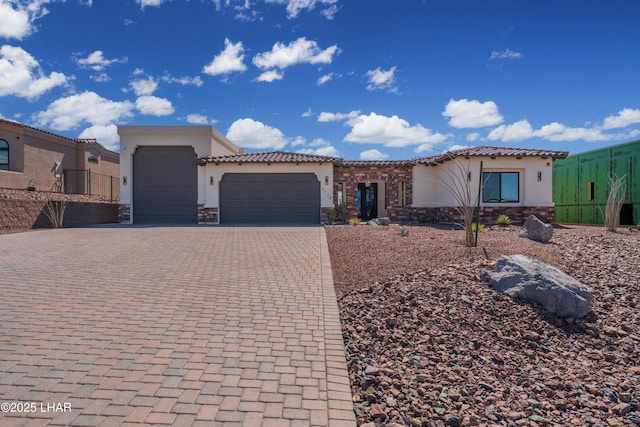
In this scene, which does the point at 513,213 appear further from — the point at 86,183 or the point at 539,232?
the point at 86,183

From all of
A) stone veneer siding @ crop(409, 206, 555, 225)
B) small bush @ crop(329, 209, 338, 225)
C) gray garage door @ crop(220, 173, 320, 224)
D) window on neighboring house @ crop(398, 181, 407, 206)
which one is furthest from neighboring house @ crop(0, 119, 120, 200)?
stone veneer siding @ crop(409, 206, 555, 225)

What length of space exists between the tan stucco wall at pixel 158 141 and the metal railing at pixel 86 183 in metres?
5.44

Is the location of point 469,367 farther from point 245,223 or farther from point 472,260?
point 245,223

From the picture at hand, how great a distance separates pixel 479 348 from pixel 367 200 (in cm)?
1786

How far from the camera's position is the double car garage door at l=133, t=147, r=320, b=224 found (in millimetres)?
18531

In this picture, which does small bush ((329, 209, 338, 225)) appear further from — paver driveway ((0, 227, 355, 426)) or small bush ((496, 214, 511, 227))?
paver driveway ((0, 227, 355, 426))

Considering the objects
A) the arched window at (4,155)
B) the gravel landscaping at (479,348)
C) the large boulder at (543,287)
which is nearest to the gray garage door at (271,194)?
the arched window at (4,155)

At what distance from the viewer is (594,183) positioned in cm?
1748

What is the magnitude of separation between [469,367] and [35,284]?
21.7ft

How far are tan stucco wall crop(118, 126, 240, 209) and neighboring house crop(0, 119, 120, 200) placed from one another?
18.0 feet

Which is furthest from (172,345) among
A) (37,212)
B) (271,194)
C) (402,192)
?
(402,192)

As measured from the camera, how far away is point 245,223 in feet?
60.3

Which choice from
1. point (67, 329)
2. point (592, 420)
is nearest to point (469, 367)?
point (592, 420)

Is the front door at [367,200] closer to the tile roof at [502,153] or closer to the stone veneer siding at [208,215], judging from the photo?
the tile roof at [502,153]
